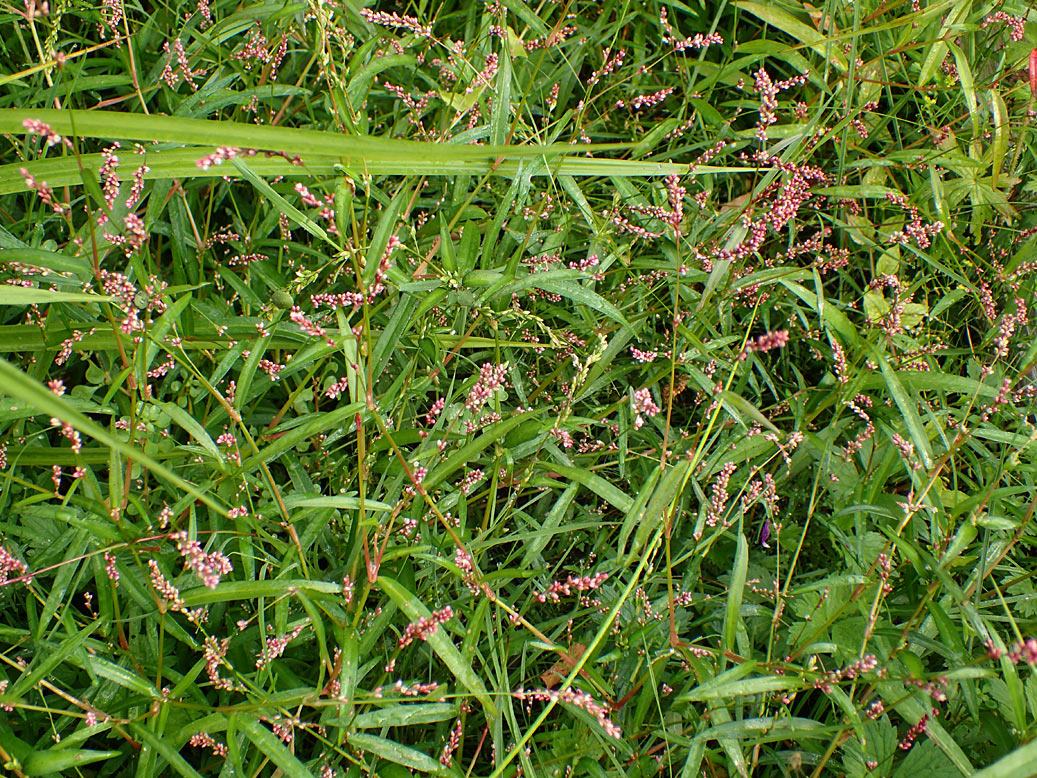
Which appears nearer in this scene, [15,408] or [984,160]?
[15,408]

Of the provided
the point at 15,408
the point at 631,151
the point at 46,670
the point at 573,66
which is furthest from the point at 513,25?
the point at 46,670

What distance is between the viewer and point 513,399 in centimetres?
229

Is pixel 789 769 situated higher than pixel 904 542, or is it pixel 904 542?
pixel 904 542

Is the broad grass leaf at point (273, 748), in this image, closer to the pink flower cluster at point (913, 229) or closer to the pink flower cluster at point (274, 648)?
the pink flower cluster at point (274, 648)

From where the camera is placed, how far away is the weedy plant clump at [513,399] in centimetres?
155

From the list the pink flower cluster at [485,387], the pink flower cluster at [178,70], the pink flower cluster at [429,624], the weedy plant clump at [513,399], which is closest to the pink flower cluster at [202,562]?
the weedy plant clump at [513,399]

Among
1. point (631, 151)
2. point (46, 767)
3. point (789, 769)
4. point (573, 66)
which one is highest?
point (573, 66)

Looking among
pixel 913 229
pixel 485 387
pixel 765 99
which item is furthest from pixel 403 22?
pixel 913 229

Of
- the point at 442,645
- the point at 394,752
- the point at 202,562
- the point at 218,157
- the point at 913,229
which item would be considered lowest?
the point at 394,752

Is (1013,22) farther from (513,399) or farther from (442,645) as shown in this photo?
(442,645)

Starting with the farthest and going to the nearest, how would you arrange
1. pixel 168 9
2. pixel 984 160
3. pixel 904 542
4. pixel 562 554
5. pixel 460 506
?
pixel 984 160, pixel 168 9, pixel 562 554, pixel 460 506, pixel 904 542

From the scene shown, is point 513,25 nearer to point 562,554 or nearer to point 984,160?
point 984,160

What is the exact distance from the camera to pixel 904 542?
5.50ft

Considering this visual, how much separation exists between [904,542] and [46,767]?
1.82 m
